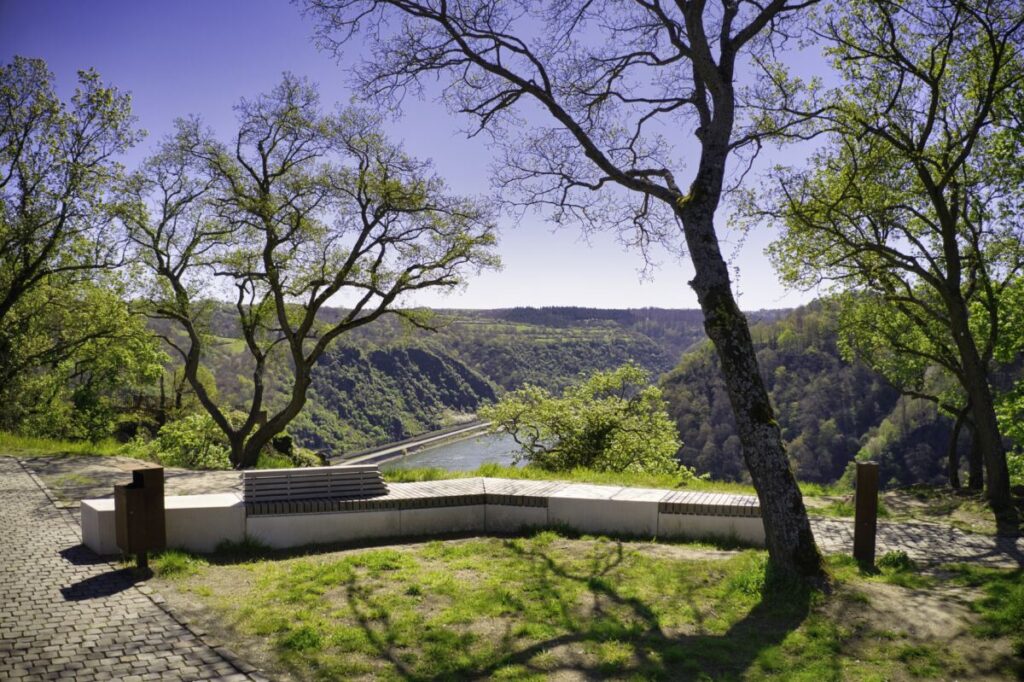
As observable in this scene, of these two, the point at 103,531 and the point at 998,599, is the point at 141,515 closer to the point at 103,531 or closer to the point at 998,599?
the point at 103,531

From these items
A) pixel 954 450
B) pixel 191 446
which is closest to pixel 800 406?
pixel 954 450

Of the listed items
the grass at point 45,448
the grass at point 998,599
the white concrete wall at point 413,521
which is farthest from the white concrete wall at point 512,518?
the grass at point 45,448

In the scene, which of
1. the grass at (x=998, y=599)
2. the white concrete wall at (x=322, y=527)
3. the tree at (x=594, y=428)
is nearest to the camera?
the grass at (x=998, y=599)

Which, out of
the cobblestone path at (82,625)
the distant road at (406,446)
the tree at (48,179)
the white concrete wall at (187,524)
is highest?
the tree at (48,179)

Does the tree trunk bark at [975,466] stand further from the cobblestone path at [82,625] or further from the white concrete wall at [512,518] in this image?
the cobblestone path at [82,625]

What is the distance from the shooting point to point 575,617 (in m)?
6.22

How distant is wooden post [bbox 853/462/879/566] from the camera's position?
7.78m

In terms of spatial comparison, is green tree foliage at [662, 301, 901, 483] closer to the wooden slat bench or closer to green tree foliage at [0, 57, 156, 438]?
green tree foliage at [0, 57, 156, 438]

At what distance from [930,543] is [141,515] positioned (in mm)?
8801

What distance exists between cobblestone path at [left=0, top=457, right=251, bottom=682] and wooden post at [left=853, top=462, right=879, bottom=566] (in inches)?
240

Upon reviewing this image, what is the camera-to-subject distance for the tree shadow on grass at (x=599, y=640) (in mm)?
5199

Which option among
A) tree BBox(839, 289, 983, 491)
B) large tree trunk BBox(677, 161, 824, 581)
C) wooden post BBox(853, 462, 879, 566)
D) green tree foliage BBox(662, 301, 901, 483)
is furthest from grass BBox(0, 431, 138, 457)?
green tree foliage BBox(662, 301, 901, 483)

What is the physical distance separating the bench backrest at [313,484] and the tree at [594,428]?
11581 millimetres

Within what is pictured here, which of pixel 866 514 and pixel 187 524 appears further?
pixel 187 524
